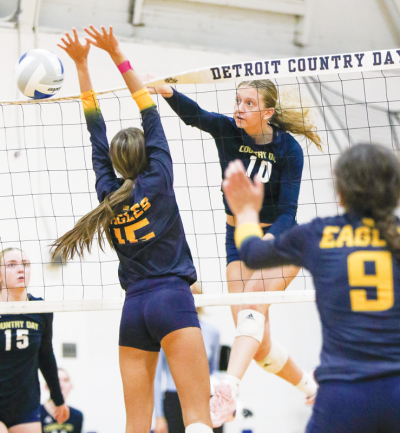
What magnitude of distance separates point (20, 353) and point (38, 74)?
1938 millimetres

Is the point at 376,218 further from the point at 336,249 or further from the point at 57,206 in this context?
the point at 57,206

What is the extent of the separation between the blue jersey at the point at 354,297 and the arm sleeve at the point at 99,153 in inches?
54.9

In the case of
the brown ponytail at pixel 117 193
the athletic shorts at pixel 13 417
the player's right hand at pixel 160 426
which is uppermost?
the brown ponytail at pixel 117 193

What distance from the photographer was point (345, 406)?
1.56m

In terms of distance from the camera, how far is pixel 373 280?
1.60m

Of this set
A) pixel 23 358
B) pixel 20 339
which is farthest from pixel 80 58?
pixel 23 358

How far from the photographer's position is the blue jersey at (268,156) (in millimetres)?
3613

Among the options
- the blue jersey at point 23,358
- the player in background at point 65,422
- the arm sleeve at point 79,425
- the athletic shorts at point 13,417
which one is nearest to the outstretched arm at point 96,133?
the blue jersey at point 23,358

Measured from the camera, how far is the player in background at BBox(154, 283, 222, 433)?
171 inches

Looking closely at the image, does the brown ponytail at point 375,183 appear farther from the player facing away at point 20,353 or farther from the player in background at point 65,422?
the player in background at point 65,422

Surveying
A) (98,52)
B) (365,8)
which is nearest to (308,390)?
(98,52)

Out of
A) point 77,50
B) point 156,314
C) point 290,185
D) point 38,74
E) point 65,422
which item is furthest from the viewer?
point 65,422

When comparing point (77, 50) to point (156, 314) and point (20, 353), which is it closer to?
point (156, 314)

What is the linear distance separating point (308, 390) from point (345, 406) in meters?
2.93
